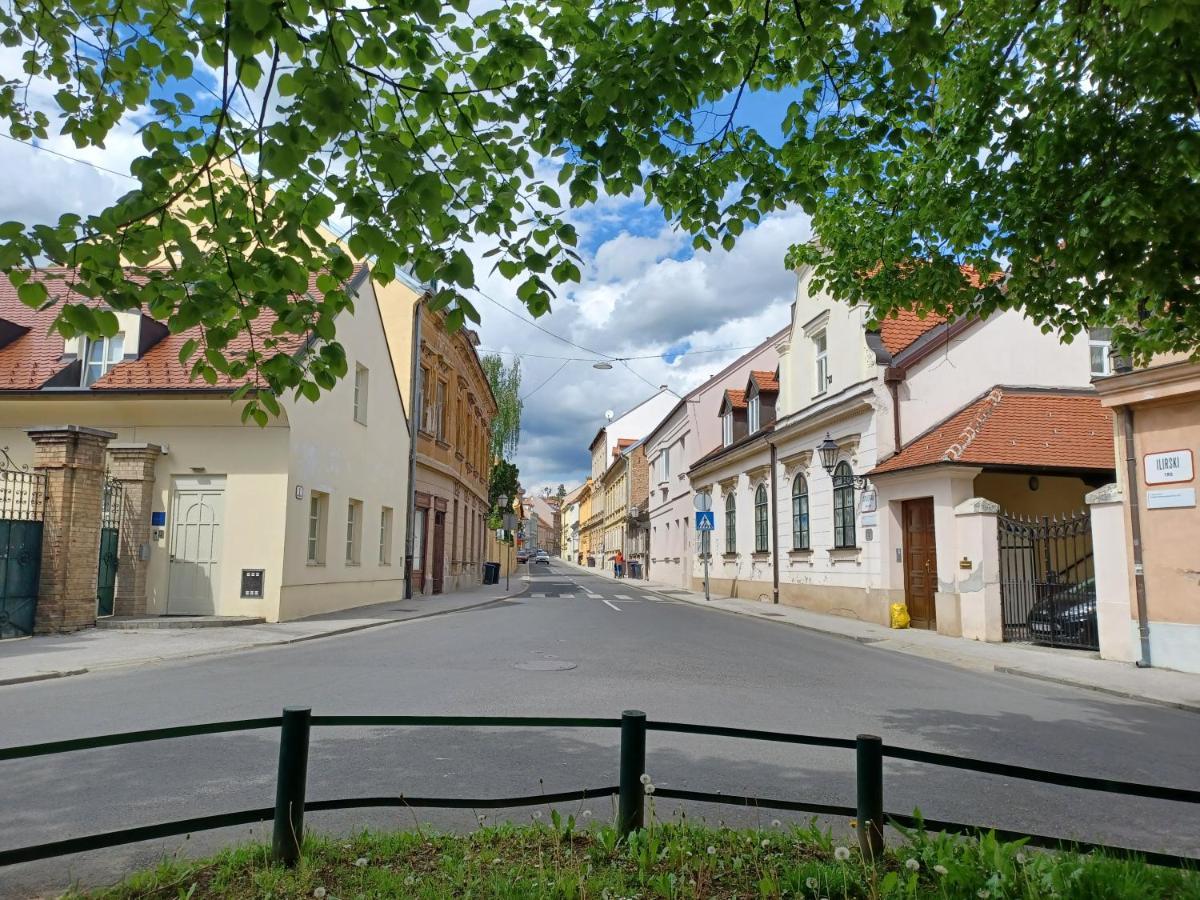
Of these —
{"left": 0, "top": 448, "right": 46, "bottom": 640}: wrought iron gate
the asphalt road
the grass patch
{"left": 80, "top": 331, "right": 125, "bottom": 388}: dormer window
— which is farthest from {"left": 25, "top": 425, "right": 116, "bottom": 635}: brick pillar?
the grass patch

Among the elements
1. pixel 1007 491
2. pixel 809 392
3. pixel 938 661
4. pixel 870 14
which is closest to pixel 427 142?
pixel 870 14

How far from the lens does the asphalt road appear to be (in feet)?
15.4

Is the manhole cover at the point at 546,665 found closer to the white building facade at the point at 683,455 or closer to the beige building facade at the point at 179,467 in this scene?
the beige building facade at the point at 179,467

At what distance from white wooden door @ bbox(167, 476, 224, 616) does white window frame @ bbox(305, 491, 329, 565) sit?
225 centimetres

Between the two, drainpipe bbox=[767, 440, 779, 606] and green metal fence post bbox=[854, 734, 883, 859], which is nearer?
green metal fence post bbox=[854, 734, 883, 859]

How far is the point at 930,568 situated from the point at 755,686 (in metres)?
9.07

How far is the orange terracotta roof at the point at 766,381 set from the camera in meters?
27.4

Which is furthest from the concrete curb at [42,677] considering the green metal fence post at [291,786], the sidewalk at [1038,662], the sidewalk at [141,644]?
the sidewalk at [1038,662]

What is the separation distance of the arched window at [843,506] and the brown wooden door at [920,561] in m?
1.90

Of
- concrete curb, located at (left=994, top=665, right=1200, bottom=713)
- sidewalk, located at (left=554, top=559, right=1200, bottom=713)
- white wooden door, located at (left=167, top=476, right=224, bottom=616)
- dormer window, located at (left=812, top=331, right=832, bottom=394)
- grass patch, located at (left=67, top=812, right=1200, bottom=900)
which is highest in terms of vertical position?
dormer window, located at (left=812, top=331, right=832, bottom=394)

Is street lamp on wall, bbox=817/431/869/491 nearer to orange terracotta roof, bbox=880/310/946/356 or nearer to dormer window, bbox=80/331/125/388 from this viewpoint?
orange terracotta roof, bbox=880/310/946/356

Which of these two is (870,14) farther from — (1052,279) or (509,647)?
(509,647)

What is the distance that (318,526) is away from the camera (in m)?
17.9

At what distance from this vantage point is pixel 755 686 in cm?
927
